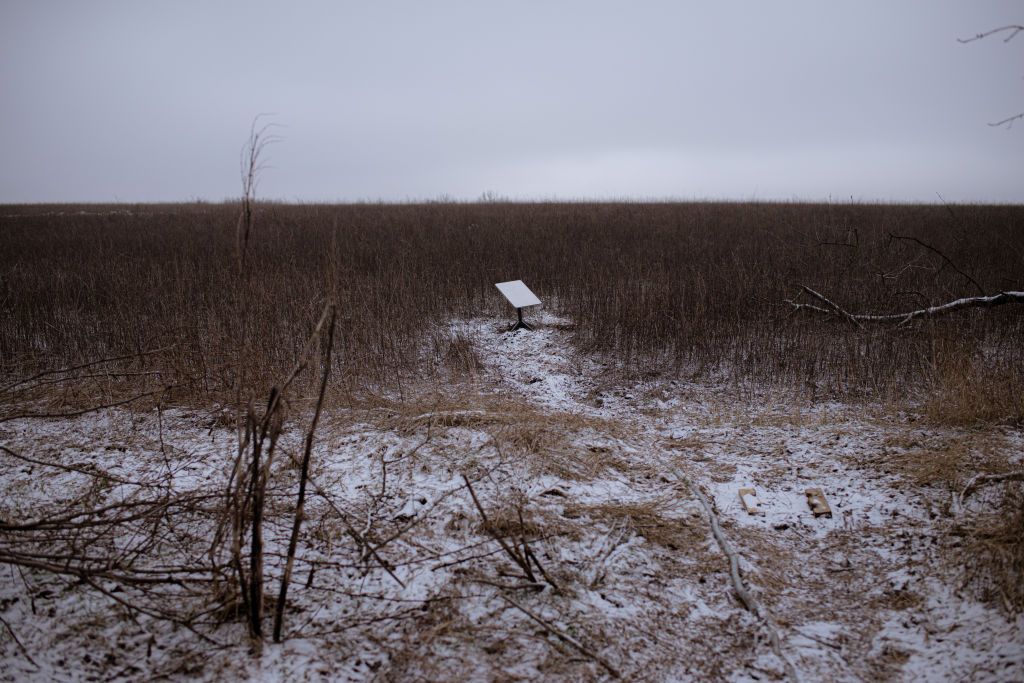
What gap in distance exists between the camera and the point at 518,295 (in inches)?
253

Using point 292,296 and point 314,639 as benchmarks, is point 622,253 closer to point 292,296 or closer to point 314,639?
point 292,296

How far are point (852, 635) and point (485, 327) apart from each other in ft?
18.5

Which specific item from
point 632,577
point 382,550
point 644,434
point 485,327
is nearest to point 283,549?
point 382,550

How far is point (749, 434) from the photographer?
13.8 ft

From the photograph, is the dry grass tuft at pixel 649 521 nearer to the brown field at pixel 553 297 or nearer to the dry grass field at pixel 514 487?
the dry grass field at pixel 514 487

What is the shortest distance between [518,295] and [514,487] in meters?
3.56

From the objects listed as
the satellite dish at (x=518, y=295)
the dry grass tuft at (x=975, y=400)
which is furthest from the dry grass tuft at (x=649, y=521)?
the satellite dish at (x=518, y=295)

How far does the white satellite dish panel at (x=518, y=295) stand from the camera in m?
6.29

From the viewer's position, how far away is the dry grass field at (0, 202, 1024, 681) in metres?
2.06

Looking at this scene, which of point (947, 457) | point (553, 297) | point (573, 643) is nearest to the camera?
point (573, 643)

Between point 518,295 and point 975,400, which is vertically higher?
point 518,295

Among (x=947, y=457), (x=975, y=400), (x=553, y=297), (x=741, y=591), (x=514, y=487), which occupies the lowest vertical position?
(x=741, y=591)

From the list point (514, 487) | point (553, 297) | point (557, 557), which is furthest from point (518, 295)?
point (557, 557)

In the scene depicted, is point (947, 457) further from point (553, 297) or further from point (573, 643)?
point (553, 297)
